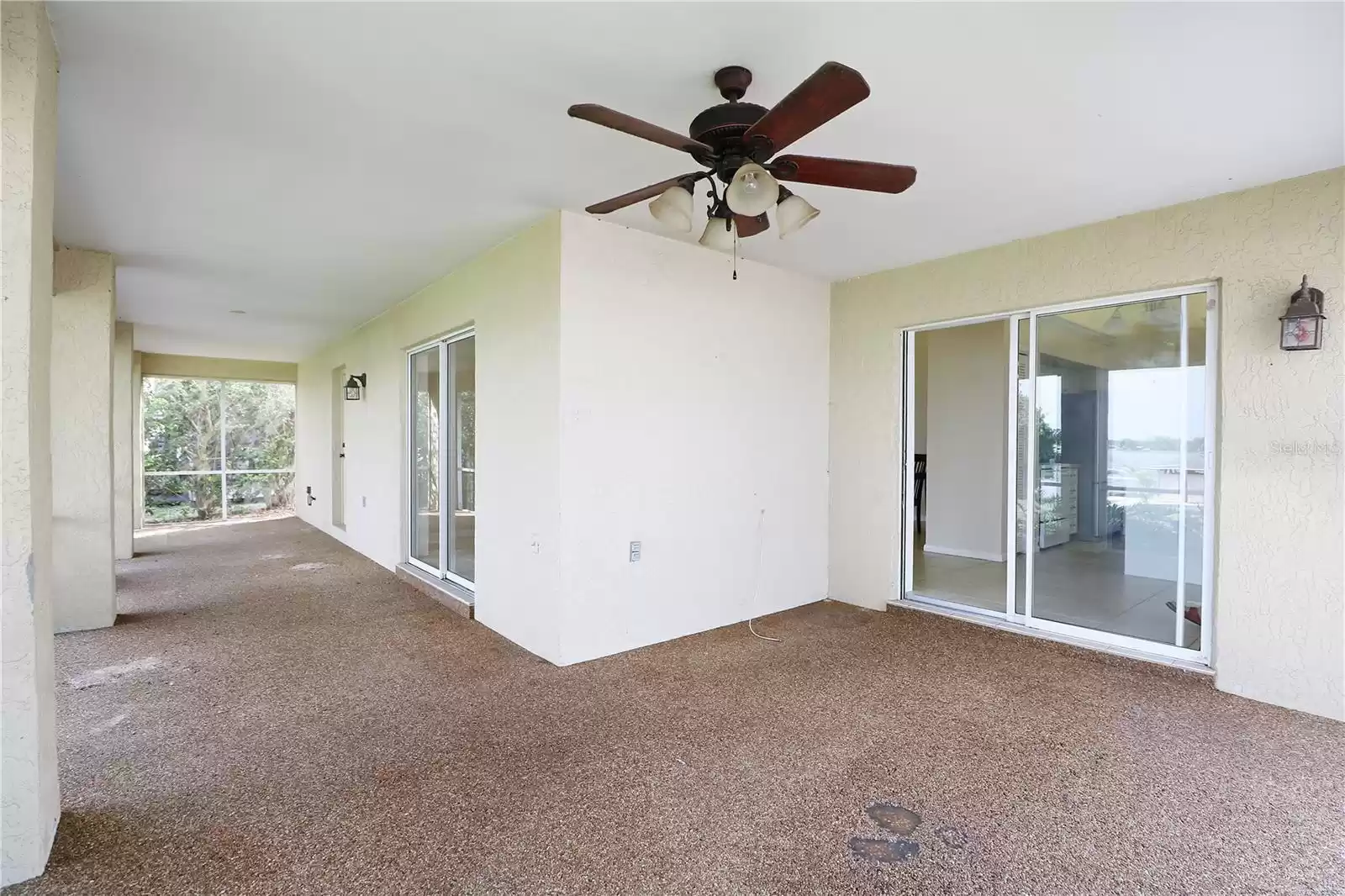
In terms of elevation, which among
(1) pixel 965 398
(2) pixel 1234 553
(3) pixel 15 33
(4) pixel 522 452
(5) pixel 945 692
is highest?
(3) pixel 15 33

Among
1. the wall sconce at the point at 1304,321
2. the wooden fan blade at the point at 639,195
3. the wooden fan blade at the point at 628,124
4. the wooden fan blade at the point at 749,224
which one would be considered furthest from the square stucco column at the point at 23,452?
the wall sconce at the point at 1304,321

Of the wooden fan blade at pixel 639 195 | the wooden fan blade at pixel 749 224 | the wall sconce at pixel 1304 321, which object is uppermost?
the wooden fan blade at pixel 639 195

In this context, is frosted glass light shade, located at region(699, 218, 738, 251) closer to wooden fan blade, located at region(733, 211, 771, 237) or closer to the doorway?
wooden fan blade, located at region(733, 211, 771, 237)

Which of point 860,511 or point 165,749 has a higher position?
point 860,511

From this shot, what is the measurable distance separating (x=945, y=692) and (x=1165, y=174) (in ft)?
8.93

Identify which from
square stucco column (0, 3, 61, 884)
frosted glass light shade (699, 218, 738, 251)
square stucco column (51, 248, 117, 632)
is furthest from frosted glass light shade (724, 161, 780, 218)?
square stucco column (51, 248, 117, 632)

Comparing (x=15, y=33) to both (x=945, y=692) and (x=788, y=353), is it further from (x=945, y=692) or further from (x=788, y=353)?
(x=945, y=692)

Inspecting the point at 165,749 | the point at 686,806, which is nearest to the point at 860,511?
the point at 686,806

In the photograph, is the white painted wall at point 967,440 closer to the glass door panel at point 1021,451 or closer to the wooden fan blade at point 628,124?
the glass door panel at point 1021,451

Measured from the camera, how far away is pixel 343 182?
3.04m

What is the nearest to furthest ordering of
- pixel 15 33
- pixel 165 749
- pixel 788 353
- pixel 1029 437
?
pixel 15 33 < pixel 165 749 < pixel 1029 437 < pixel 788 353

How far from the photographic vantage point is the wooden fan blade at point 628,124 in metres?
1.63

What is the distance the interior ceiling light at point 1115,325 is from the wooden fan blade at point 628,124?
3089 mm

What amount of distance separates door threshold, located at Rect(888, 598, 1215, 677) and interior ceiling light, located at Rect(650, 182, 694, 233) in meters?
3.31
